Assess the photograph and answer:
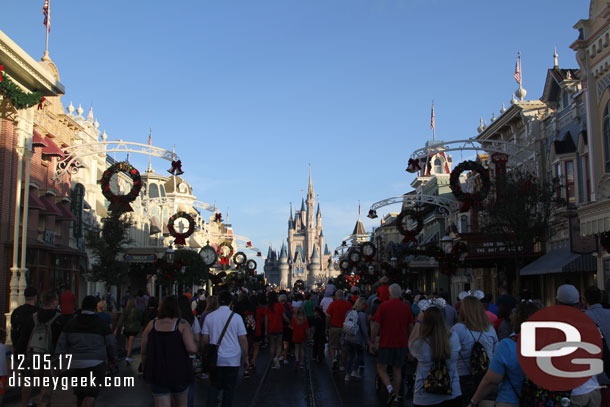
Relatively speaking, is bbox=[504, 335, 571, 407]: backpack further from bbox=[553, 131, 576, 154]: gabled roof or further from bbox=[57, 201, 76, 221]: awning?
bbox=[57, 201, 76, 221]: awning

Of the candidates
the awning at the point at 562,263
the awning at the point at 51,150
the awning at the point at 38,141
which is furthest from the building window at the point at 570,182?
the awning at the point at 51,150

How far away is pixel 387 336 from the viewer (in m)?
11.6

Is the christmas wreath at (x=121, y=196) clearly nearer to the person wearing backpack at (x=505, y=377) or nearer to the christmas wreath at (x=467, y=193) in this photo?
the christmas wreath at (x=467, y=193)

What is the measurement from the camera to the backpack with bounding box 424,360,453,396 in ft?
22.3

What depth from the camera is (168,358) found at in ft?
24.0

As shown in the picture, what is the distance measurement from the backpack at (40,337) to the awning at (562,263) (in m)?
18.5

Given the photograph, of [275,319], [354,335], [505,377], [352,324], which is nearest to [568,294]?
[505,377]

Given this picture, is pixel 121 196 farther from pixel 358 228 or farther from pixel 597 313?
pixel 358 228

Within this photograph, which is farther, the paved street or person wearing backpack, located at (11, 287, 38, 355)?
the paved street

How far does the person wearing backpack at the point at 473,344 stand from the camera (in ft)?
23.8

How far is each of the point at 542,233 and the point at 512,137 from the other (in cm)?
916

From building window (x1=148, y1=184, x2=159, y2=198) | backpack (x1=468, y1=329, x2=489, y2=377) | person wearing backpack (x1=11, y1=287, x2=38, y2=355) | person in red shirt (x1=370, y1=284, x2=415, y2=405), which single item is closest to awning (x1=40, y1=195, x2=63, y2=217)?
person wearing backpack (x1=11, y1=287, x2=38, y2=355)

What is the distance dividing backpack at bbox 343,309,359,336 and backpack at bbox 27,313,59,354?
6.75 metres

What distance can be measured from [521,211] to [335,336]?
36.0ft
